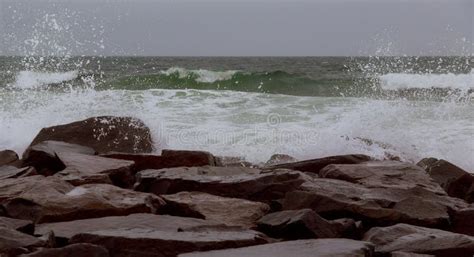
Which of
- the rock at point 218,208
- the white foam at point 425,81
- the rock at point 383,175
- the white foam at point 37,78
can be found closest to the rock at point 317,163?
the rock at point 383,175

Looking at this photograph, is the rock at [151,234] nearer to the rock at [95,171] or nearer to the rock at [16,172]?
the rock at [95,171]

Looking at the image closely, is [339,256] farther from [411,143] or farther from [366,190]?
[411,143]

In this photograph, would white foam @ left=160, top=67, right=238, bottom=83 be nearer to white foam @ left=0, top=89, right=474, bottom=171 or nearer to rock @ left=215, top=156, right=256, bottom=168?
white foam @ left=0, top=89, right=474, bottom=171

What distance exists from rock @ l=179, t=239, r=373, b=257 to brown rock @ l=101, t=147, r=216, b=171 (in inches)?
81.6

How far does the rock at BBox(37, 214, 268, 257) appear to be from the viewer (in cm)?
263

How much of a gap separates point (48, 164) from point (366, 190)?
2.07 meters

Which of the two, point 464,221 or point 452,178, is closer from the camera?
point 464,221

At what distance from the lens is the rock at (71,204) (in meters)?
3.14

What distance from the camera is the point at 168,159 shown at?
4.64 metres

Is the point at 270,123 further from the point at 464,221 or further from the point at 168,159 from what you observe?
the point at 464,221

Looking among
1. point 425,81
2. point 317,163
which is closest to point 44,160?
point 317,163

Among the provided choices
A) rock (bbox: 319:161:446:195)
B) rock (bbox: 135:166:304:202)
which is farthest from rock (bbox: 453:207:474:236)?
rock (bbox: 135:166:304:202)

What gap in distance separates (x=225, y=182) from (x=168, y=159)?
966mm

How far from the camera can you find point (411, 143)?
22.5ft
